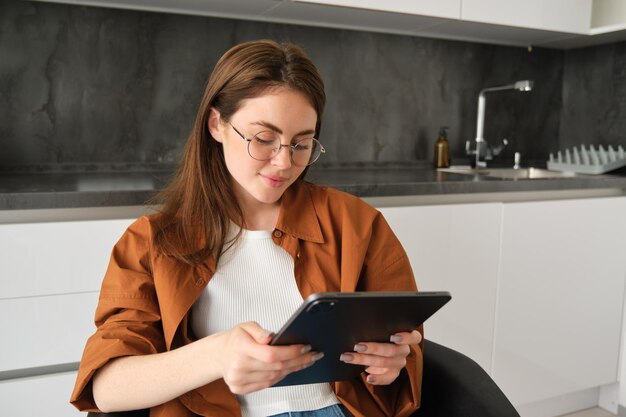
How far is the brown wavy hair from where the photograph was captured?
3.54ft

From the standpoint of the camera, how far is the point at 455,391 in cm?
105

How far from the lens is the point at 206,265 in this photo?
1.09 m

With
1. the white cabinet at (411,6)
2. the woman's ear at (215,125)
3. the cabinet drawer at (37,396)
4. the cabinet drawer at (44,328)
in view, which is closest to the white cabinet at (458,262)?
the white cabinet at (411,6)

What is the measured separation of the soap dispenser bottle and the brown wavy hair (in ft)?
4.85

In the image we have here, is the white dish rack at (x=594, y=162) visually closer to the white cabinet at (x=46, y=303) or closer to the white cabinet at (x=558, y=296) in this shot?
the white cabinet at (x=558, y=296)

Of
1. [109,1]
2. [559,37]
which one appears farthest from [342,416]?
[559,37]

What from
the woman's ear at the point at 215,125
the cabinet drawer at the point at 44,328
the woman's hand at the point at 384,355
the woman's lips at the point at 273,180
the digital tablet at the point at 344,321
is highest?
the woman's ear at the point at 215,125

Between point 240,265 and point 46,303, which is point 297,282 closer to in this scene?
point 240,265

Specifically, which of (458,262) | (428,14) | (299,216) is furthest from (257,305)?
(428,14)

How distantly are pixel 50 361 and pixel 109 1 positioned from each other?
1.19m

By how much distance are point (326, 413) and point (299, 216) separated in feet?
1.24

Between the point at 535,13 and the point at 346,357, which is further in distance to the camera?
the point at 535,13

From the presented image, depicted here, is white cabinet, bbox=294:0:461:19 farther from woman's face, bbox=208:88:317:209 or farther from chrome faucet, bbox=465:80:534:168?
woman's face, bbox=208:88:317:209

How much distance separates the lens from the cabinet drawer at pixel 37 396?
4.86 ft
